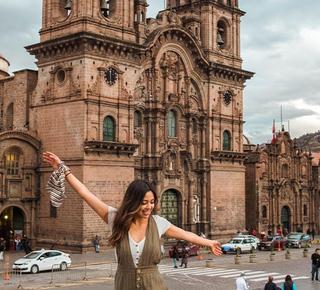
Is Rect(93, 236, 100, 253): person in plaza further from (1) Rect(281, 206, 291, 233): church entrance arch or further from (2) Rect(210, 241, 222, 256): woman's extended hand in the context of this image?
(2) Rect(210, 241, 222, 256): woman's extended hand

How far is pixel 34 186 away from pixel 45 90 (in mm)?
7126

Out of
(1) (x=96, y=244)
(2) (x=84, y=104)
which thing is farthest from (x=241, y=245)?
(2) (x=84, y=104)

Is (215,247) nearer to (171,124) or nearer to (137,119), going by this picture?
(137,119)

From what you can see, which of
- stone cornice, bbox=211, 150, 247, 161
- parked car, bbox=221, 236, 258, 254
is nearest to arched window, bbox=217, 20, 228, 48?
stone cornice, bbox=211, 150, 247, 161

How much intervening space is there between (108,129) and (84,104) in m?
2.86

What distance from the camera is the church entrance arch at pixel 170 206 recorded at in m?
46.6

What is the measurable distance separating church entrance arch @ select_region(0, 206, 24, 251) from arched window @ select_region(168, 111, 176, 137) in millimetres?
13904

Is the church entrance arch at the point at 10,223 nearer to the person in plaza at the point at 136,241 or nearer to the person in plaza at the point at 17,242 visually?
the person in plaza at the point at 17,242

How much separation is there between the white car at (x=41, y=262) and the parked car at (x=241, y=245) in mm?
14425

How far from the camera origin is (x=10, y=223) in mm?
41094

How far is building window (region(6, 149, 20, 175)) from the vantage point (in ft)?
133

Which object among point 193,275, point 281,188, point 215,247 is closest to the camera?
point 215,247

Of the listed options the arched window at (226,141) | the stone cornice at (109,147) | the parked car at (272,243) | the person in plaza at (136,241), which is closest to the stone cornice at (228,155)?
the arched window at (226,141)

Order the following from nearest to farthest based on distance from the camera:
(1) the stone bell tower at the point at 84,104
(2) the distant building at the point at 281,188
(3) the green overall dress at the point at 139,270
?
(3) the green overall dress at the point at 139,270 → (1) the stone bell tower at the point at 84,104 → (2) the distant building at the point at 281,188
